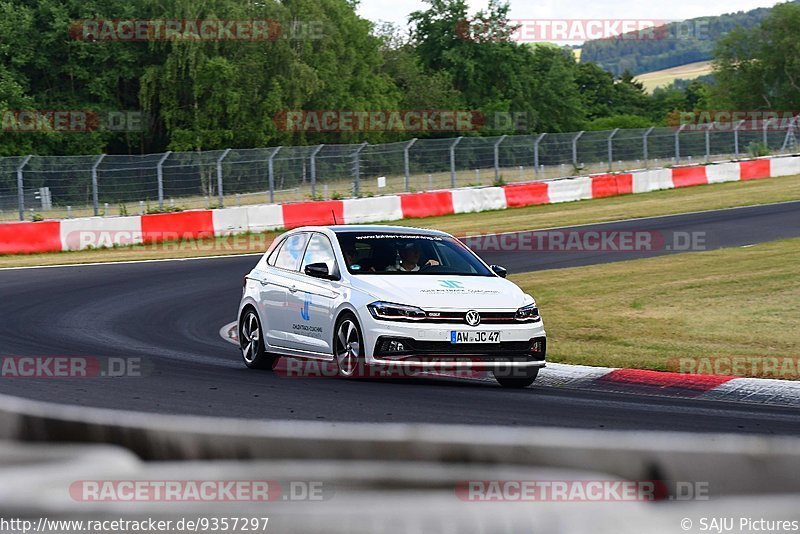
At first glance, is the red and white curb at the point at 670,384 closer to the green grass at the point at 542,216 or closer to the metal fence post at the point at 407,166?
the green grass at the point at 542,216

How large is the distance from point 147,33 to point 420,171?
2998cm

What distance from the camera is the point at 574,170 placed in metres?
39.6

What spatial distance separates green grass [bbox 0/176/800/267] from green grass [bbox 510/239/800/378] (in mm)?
9629

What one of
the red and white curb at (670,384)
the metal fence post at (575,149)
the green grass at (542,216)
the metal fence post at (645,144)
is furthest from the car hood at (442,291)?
the metal fence post at (645,144)

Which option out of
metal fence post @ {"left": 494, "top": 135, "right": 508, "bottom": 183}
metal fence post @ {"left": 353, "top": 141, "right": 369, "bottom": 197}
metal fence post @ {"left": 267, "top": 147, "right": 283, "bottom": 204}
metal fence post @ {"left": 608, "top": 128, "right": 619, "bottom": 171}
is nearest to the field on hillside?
metal fence post @ {"left": 608, "top": 128, "right": 619, "bottom": 171}

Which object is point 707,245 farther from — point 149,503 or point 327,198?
point 149,503

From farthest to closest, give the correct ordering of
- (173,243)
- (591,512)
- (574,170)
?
(574,170), (173,243), (591,512)

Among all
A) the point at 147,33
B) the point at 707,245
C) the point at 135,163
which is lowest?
the point at 707,245

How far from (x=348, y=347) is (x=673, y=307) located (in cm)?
589

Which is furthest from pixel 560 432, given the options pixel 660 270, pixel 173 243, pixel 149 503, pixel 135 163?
pixel 135 163

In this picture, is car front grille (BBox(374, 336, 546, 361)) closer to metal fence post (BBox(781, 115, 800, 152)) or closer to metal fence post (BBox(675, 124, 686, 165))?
metal fence post (BBox(675, 124, 686, 165))
